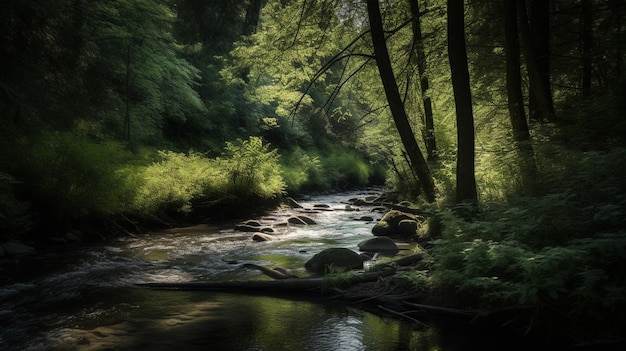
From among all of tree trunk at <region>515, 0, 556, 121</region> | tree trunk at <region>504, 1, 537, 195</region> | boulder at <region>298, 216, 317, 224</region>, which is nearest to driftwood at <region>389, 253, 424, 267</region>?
tree trunk at <region>504, 1, 537, 195</region>

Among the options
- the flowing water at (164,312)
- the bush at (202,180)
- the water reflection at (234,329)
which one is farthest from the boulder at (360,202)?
the water reflection at (234,329)

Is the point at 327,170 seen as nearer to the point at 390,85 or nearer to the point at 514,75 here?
the point at 390,85

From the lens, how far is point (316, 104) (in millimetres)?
35656

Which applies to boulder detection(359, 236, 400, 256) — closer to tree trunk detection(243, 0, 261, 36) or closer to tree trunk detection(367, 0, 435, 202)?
tree trunk detection(367, 0, 435, 202)

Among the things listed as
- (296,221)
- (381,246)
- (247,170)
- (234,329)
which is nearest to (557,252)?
(234,329)

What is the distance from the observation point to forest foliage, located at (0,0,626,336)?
16.5 ft

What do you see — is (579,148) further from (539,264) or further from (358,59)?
(358,59)

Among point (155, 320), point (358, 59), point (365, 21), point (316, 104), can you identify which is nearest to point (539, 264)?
point (155, 320)

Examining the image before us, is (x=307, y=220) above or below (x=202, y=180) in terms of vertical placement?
below

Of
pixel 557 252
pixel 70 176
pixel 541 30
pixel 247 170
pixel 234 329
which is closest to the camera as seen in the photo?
pixel 557 252

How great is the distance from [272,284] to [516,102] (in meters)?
6.06

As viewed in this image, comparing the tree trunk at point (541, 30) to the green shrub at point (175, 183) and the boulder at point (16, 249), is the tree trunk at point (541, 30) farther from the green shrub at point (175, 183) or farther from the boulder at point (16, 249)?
the boulder at point (16, 249)

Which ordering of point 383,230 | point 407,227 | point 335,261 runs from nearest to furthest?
point 335,261 → point 407,227 → point 383,230

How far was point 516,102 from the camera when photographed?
842 cm
